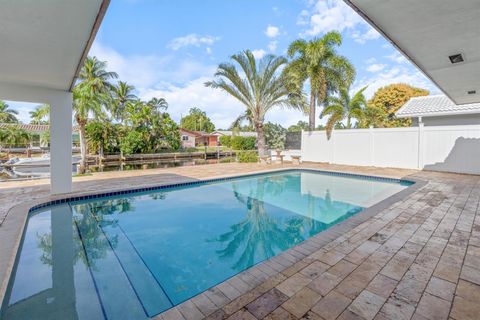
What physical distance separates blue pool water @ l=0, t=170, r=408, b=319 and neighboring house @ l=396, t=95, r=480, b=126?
5.46m

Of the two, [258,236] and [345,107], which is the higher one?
[345,107]

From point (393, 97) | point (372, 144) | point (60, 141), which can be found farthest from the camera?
point (393, 97)

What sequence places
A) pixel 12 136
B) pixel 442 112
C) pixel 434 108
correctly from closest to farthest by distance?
pixel 442 112, pixel 434 108, pixel 12 136

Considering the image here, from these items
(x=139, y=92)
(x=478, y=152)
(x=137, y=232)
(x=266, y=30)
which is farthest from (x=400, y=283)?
(x=139, y=92)

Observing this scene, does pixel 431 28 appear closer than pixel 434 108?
Yes

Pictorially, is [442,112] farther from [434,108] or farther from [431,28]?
[431,28]

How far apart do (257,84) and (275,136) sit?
7.28m

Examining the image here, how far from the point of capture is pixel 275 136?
809 inches

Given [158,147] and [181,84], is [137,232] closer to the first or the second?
[158,147]

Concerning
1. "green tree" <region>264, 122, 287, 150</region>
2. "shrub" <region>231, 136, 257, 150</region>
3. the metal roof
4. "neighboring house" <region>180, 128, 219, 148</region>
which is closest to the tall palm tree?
"neighboring house" <region>180, 128, 219, 148</region>

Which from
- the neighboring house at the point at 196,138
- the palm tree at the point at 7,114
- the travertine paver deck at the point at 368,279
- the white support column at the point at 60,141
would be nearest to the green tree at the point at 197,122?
the neighboring house at the point at 196,138

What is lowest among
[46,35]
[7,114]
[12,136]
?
[12,136]

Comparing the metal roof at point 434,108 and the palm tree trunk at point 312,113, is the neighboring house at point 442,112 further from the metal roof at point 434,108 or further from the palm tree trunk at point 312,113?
the palm tree trunk at point 312,113

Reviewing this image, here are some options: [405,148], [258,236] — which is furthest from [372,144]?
[258,236]
